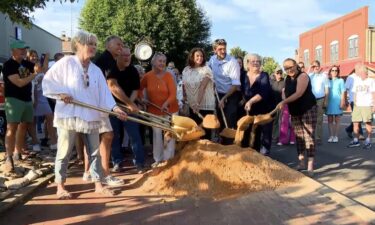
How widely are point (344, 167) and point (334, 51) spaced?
4060 centimetres

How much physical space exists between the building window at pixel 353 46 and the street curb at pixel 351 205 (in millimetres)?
38268

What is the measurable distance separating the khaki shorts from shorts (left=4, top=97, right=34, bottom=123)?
23.0ft

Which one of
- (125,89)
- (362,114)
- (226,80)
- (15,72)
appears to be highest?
(15,72)

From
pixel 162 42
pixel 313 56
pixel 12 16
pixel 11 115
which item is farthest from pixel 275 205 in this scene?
pixel 313 56

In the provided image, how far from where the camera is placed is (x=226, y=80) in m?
8.20

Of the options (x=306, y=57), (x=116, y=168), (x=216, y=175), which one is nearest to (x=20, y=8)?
(x=116, y=168)

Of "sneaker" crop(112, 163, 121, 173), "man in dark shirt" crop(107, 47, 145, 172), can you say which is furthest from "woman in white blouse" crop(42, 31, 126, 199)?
"sneaker" crop(112, 163, 121, 173)

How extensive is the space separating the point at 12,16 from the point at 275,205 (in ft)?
16.0

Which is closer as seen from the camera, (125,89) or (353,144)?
(125,89)

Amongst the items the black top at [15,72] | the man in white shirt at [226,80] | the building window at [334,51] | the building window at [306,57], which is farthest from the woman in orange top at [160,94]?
the building window at [306,57]

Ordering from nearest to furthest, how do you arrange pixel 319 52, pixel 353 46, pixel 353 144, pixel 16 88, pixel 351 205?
pixel 351 205 < pixel 16 88 < pixel 353 144 < pixel 353 46 < pixel 319 52

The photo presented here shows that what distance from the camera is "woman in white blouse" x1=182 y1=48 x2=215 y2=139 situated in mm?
7785

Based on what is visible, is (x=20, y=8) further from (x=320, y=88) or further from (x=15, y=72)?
(x=320, y=88)

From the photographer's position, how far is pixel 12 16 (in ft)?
24.6
